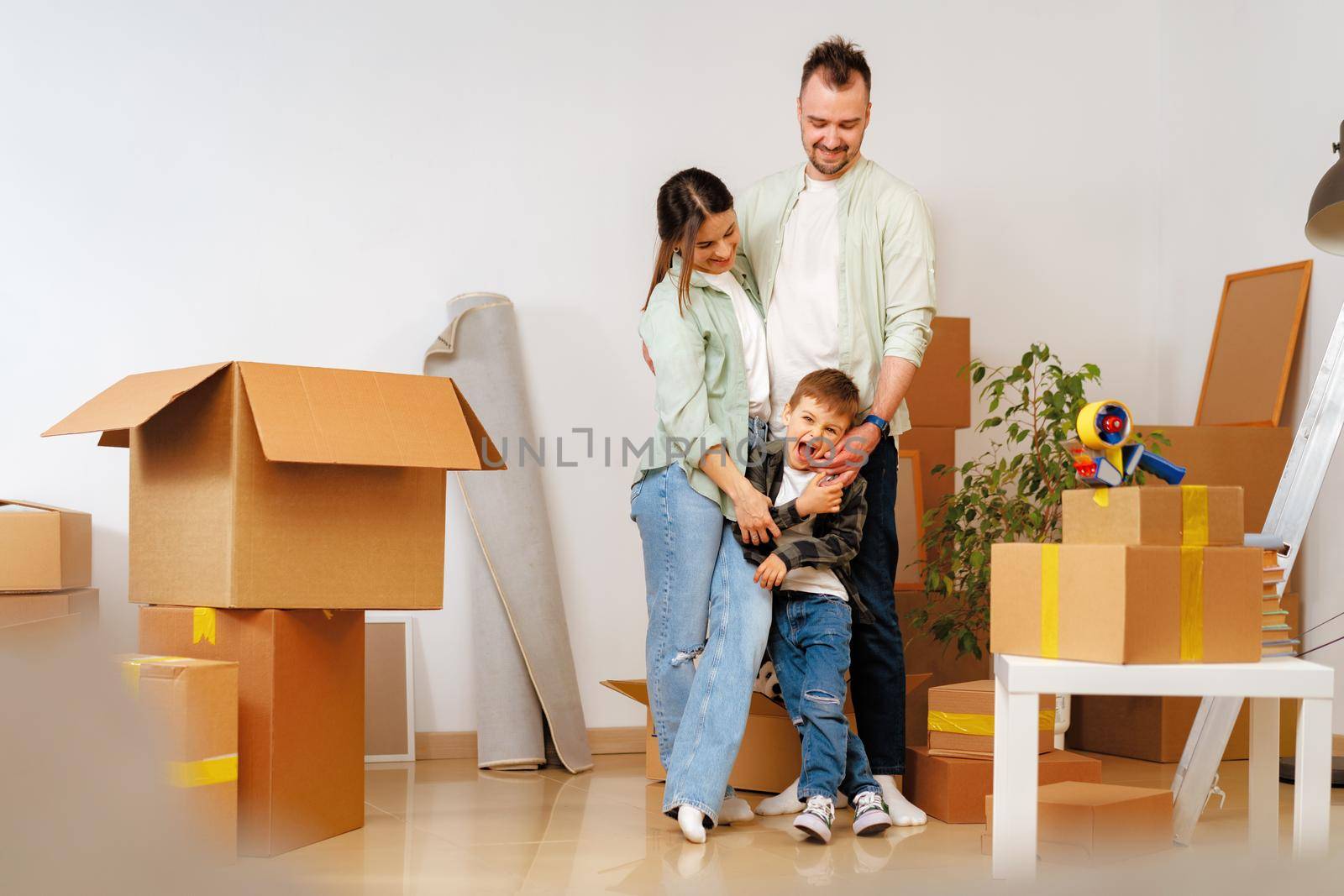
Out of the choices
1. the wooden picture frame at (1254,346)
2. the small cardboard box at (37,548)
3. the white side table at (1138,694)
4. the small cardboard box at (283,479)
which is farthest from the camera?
the wooden picture frame at (1254,346)

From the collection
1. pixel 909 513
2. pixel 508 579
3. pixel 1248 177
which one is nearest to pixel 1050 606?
pixel 909 513

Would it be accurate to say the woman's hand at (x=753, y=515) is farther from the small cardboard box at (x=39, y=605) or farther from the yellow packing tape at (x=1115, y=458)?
the small cardboard box at (x=39, y=605)

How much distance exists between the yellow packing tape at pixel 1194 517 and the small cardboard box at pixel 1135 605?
0.02 metres

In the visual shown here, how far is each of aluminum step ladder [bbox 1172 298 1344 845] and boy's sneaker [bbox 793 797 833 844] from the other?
551 mm

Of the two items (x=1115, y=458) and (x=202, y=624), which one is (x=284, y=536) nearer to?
(x=202, y=624)

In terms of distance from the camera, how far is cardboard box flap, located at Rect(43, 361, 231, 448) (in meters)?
1.66

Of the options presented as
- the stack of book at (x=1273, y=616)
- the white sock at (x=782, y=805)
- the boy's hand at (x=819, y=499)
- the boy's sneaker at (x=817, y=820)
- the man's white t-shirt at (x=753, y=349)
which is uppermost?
the man's white t-shirt at (x=753, y=349)

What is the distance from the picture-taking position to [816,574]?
6.72 ft

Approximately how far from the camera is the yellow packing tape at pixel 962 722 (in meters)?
2.08

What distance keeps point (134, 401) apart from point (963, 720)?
153cm

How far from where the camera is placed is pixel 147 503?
188 cm

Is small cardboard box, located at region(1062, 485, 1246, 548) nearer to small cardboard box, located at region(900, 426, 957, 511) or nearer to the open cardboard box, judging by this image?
the open cardboard box

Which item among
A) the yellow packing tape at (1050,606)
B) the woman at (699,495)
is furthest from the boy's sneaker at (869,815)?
the yellow packing tape at (1050,606)

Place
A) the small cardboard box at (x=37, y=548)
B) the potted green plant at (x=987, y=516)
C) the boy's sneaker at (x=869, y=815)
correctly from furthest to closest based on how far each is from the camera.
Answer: the potted green plant at (x=987, y=516)
the small cardboard box at (x=37, y=548)
the boy's sneaker at (x=869, y=815)
